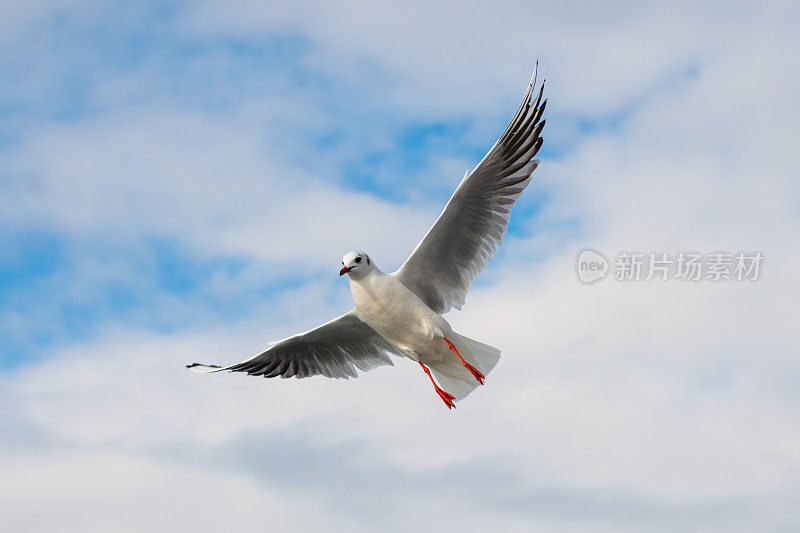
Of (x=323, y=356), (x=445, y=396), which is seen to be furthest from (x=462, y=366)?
(x=323, y=356)

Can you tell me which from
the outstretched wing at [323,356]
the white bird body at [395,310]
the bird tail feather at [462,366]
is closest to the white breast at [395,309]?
the white bird body at [395,310]

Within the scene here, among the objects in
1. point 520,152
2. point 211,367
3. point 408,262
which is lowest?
point 211,367

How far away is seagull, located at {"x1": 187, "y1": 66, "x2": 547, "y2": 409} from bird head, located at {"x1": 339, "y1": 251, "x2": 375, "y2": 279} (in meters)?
0.01

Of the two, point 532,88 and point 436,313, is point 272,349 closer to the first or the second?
point 436,313

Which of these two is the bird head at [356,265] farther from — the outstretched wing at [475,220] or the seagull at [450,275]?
the outstretched wing at [475,220]

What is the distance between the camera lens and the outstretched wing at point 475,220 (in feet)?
41.6

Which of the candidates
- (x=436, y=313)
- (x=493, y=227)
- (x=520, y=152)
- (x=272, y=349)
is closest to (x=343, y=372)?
(x=272, y=349)

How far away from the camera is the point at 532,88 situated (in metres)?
12.8

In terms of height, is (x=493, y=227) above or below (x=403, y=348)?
above

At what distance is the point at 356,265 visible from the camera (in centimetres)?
1246

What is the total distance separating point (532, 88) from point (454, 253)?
2.33 metres

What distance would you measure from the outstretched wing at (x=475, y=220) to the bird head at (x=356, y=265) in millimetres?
523

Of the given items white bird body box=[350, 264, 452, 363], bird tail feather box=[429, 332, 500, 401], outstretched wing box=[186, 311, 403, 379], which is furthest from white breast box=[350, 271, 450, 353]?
outstretched wing box=[186, 311, 403, 379]

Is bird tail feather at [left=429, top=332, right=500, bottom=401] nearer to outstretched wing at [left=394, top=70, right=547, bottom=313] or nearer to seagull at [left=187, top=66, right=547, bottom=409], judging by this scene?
seagull at [left=187, top=66, right=547, bottom=409]
